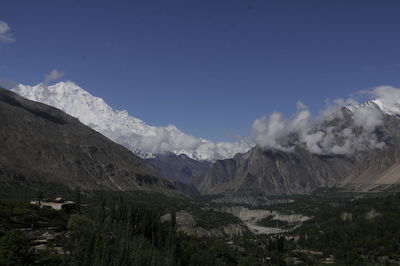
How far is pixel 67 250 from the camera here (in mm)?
114875

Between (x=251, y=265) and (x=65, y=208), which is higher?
(x=65, y=208)

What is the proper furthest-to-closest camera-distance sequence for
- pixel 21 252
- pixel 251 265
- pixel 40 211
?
pixel 251 265, pixel 40 211, pixel 21 252

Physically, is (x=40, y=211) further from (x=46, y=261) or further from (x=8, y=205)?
(x=46, y=261)

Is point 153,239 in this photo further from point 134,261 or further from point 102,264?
point 102,264

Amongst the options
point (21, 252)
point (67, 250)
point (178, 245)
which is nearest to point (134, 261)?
point (67, 250)

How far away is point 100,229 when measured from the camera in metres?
133

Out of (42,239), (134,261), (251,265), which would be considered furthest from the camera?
(251,265)

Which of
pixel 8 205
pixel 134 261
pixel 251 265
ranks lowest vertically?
pixel 251 265

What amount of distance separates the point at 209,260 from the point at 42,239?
56.0 metres

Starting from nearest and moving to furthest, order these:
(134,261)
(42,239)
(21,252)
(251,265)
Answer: (21,252) → (134,261) → (42,239) → (251,265)

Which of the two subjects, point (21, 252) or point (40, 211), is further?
point (40, 211)

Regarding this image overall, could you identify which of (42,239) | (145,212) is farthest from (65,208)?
(42,239)

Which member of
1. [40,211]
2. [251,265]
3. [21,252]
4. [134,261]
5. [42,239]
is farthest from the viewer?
[251,265]

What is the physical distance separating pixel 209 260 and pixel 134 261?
50.5m
